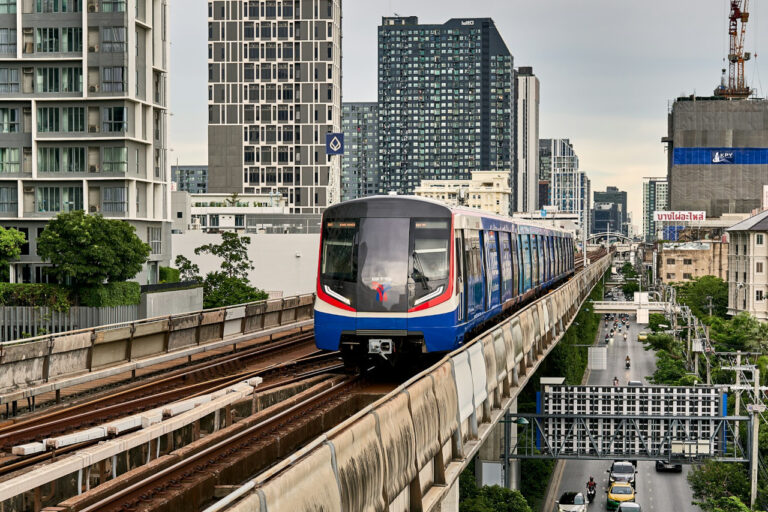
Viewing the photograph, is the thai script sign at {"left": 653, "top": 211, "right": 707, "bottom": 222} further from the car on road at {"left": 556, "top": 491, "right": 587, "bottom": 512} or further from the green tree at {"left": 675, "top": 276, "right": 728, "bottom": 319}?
the car on road at {"left": 556, "top": 491, "right": 587, "bottom": 512}

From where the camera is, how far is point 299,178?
138500mm

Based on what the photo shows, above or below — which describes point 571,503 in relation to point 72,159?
below

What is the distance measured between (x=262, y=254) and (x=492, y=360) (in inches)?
2470

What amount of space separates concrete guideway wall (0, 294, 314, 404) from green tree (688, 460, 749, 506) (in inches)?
951

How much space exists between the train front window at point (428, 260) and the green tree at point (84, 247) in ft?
98.8

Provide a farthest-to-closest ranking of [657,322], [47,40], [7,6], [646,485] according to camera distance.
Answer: [657,322] < [646,485] < [47,40] < [7,6]

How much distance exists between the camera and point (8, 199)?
5422 cm

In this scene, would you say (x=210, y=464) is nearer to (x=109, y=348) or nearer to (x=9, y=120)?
(x=109, y=348)

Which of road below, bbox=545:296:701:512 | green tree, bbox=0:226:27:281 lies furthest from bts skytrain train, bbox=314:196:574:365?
green tree, bbox=0:226:27:281

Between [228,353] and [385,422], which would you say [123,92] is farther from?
[385,422]

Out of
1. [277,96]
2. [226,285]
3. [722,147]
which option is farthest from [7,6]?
[722,147]

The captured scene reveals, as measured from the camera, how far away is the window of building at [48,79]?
177 feet

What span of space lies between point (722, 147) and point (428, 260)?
144558 millimetres

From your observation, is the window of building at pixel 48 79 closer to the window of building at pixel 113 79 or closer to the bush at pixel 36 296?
the window of building at pixel 113 79
